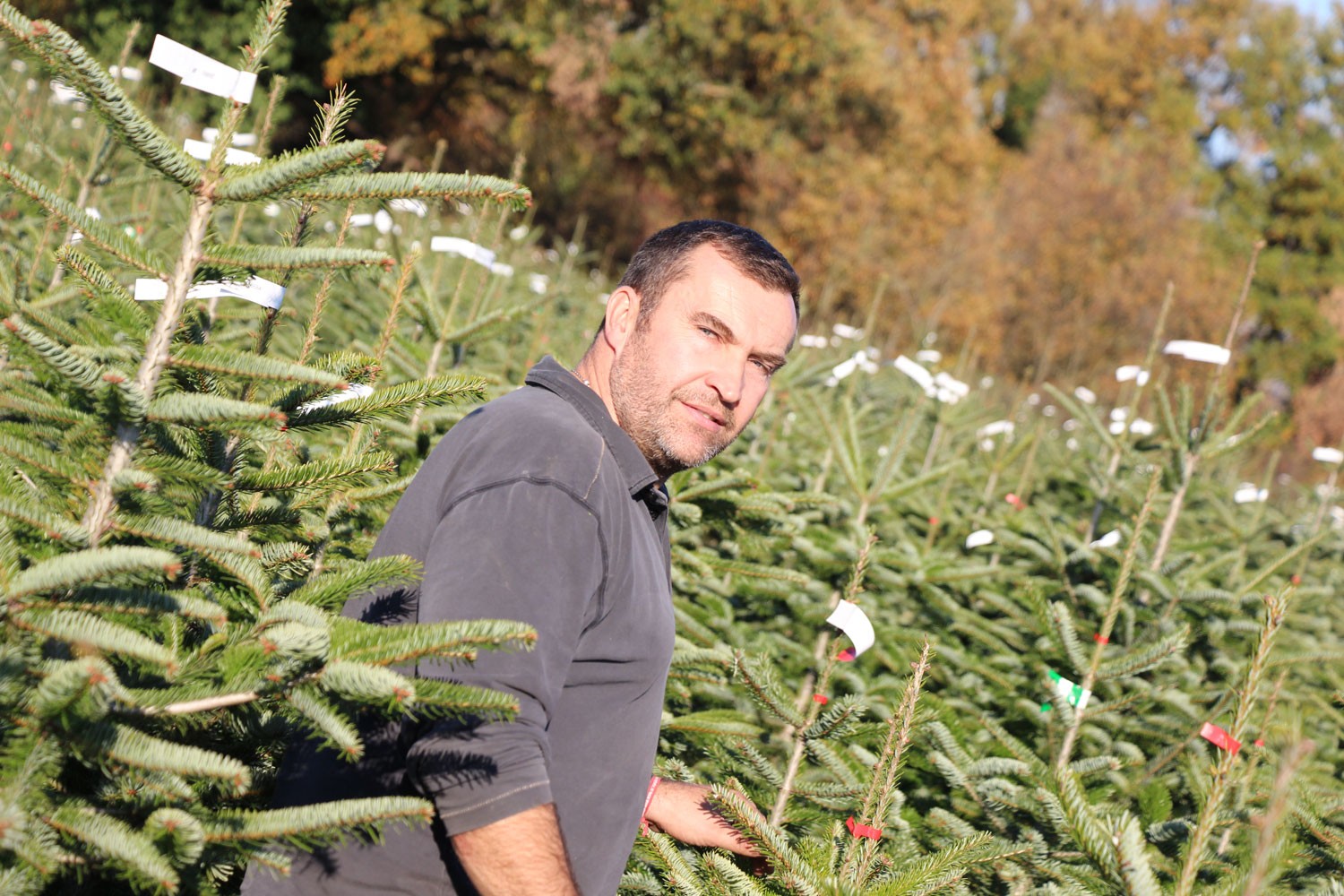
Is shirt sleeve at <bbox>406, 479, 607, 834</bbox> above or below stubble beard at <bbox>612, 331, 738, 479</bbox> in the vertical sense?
below

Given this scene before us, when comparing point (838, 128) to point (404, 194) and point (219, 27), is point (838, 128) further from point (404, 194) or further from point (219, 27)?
point (404, 194)

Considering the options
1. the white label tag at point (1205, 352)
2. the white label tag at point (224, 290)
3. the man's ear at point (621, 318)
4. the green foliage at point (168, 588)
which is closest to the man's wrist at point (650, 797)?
the green foliage at point (168, 588)

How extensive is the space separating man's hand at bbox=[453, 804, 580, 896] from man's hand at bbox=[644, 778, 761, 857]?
0.65m

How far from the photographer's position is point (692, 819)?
2.13 metres

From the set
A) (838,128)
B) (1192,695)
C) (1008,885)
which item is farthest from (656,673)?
(838,128)

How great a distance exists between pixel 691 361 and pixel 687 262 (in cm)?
21

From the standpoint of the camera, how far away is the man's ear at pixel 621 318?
6.70 ft

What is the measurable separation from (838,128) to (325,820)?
22.8 m

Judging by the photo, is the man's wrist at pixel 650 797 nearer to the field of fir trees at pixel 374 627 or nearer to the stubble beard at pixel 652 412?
the field of fir trees at pixel 374 627

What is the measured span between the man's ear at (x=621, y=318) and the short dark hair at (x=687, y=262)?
0.05 ft

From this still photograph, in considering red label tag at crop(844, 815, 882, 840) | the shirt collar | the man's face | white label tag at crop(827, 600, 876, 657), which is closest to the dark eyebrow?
the man's face

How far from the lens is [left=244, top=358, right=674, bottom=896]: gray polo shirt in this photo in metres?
1.42

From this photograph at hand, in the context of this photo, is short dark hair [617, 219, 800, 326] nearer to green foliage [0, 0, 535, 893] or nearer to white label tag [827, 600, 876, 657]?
green foliage [0, 0, 535, 893]

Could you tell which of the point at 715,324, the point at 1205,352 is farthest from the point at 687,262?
the point at 1205,352
